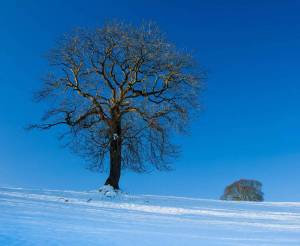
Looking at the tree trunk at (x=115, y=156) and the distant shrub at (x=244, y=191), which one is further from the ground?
the distant shrub at (x=244, y=191)

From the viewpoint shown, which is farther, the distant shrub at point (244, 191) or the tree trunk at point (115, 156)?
the distant shrub at point (244, 191)

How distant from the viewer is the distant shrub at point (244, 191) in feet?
116

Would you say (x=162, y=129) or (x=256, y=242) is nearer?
(x=256, y=242)

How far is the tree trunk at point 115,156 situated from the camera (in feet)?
55.9

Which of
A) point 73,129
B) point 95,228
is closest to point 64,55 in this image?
point 73,129

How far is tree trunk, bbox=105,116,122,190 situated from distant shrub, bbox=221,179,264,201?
20.9m

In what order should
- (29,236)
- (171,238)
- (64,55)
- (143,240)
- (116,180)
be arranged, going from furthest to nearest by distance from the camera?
(64,55) < (116,180) < (171,238) < (143,240) < (29,236)

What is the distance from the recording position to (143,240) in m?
5.05

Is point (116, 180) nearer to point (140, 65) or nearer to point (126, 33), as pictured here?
point (140, 65)

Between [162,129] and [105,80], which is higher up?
[105,80]

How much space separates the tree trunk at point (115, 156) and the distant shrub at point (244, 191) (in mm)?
20893

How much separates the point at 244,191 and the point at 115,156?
21.6 metres

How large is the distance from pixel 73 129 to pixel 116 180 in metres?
3.24

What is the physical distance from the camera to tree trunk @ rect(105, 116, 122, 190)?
55.9 feet
